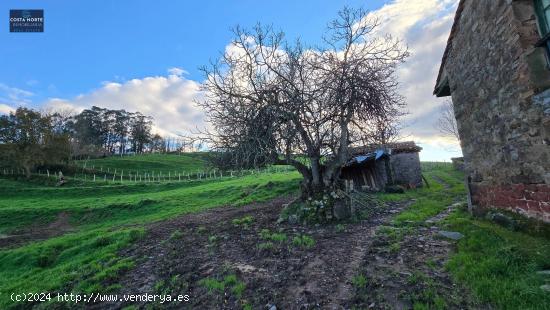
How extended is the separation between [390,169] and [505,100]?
49.1 ft

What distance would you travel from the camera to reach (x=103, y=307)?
5523 millimetres

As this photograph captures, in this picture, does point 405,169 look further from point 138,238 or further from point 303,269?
point 138,238

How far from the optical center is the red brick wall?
5.33 m

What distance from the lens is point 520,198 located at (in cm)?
606

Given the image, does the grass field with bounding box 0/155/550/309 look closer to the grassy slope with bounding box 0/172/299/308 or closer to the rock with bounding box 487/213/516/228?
the grassy slope with bounding box 0/172/299/308

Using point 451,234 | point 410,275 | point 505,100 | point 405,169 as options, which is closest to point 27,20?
point 410,275

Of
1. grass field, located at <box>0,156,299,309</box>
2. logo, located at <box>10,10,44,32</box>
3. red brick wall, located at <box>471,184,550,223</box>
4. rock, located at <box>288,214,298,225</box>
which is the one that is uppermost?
logo, located at <box>10,10,44,32</box>

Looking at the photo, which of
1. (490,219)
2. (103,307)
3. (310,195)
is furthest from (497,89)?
(103,307)

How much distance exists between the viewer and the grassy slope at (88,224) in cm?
773

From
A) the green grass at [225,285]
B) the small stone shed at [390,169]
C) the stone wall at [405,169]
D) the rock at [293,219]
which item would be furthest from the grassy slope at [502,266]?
the stone wall at [405,169]

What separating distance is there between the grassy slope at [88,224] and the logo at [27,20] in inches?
492

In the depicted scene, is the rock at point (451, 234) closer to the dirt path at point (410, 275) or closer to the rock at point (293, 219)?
the dirt path at point (410, 275)

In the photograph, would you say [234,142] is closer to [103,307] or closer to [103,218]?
[103,307]

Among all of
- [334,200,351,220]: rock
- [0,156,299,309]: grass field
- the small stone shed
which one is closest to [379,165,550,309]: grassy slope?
[334,200,351,220]: rock
